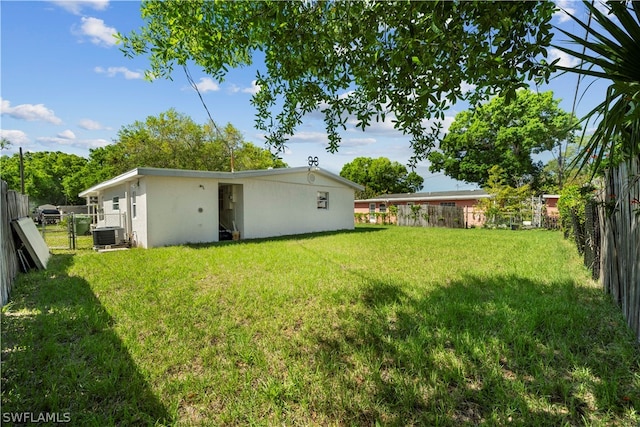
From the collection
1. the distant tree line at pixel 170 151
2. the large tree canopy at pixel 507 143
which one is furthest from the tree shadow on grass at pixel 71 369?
the large tree canopy at pixel 507 143

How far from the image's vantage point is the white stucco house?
10.7 meters

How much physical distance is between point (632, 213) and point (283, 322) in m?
3.94

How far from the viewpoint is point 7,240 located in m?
5.36

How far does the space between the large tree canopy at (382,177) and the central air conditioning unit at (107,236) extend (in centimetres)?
3069

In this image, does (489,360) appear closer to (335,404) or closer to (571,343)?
(571,343)

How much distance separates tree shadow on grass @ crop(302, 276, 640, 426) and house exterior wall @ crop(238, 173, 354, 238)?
9.68 m

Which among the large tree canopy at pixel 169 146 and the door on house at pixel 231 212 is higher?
the large tree canopy at pixel 169 146

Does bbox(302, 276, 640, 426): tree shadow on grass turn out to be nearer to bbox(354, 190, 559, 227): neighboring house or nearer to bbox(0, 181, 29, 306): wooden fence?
bbox(0, 181, 29, 306): wooden fence

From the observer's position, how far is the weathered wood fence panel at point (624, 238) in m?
2.96

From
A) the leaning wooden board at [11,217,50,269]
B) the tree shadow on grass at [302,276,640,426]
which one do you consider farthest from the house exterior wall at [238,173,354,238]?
the tree shadow on grass at [302,276,640,426]

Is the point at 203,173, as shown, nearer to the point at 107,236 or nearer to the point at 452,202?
the point at 107,236

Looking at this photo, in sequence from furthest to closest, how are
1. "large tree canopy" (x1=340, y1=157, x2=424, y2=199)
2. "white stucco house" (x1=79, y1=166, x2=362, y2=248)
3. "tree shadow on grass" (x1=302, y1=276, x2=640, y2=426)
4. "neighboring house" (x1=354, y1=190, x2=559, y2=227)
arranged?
"large tree canopy" (x1=340, y1=157, x2=424, y2=199) < "neighboring house" (x1=354, y1=190, x2=559, y2=227) < "white stucco house" (x1=79, y1=166, x2=362, y2=248) < "tree shadow on grass" (x1=302, y1=276, x2=640, y2=426)

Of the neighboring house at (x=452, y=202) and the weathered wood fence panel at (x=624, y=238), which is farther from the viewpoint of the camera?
the neighboring house at (x=452, y=202)

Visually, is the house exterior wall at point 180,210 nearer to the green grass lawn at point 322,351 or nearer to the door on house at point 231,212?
the door on house at point 231,212
